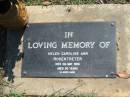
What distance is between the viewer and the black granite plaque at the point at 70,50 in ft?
17.0

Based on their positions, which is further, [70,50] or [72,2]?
[72,2]

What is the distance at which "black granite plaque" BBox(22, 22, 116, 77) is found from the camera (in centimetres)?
519

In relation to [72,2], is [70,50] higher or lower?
lower

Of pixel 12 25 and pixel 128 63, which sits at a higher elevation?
pixel 12 25

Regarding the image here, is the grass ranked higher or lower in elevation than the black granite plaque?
higher

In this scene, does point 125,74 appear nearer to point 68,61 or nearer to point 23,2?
point 68,61

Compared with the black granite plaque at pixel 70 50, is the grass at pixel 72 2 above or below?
above

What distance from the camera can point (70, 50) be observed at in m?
5.30

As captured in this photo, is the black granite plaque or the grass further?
the grass

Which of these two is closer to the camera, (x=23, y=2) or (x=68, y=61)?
(x=68, y=61)

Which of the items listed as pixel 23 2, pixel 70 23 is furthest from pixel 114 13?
pixel 23 2

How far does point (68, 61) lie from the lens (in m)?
5.26

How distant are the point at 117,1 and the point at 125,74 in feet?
3.33

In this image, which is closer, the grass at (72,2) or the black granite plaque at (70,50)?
the black granite plaque at (70,50)
